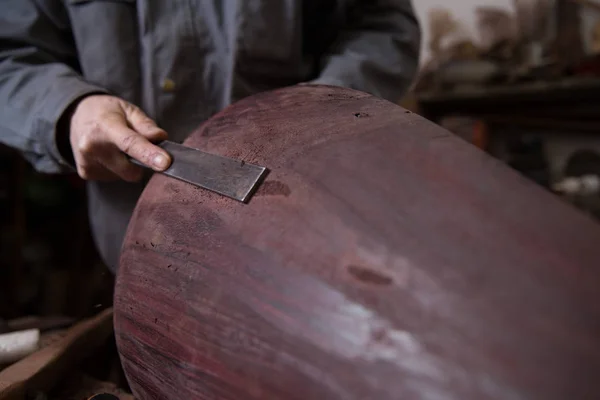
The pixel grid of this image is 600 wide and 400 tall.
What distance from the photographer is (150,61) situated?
0.77 metres

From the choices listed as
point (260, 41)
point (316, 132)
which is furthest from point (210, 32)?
point (316, 132)

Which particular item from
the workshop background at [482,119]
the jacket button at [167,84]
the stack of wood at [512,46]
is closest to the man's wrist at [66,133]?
the jacket button at [167,84]

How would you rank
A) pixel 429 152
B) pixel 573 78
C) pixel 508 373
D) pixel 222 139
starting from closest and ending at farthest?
pixel 508 373 < pixel 429 152 < pixel 222 139 < pixel 573 78

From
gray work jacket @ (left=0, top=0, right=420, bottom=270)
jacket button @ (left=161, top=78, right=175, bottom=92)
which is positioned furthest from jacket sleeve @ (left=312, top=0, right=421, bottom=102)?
jacket button @ (left=161, top=78, right=175, bottom=92)

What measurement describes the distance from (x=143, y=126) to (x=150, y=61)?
215 millimetres

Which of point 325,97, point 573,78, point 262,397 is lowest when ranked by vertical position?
point 573,78

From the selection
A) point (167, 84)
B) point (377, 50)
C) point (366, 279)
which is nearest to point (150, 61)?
point (167, 84)

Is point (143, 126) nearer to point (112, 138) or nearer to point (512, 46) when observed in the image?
point (112, 138)

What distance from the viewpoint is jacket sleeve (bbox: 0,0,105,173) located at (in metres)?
0.68

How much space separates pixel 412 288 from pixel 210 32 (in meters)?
0.59

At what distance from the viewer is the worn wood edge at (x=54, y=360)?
1.79 ft

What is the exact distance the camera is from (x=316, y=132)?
473 millimetres

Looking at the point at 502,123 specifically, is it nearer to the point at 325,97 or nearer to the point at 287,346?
the point at 325,97

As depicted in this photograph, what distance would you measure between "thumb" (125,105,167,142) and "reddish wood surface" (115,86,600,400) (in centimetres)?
12
